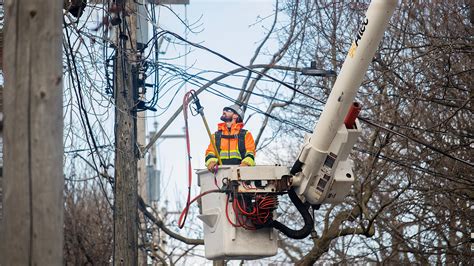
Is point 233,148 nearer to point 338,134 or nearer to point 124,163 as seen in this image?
point 124,163

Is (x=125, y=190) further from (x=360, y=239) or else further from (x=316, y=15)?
(x=360, y=239)

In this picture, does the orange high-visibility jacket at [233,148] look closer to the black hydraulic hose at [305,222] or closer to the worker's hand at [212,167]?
the worker's hand at [212,167]

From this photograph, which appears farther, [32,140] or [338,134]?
[338,134]

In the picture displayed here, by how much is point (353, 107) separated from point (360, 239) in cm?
1260

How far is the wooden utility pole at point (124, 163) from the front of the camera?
14.0 m

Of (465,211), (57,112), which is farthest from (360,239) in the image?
(57,112)

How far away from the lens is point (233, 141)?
1398 cm

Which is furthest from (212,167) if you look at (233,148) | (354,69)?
(354,69)

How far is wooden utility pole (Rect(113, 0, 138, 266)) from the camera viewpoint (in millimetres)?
14016

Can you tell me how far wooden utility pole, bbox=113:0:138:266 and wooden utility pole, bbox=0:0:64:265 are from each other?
6859 mm

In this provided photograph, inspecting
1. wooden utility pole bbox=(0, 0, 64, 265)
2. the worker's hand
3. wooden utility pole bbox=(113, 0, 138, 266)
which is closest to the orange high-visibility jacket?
the worker's hand

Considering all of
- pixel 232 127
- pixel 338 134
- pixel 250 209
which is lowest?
pixel 250 209

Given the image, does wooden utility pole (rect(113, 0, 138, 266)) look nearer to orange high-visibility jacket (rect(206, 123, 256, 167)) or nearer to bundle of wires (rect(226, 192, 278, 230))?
orange high-visibility jacket (rect(206, 123, 256, 167))

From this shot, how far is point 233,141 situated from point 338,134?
1.80m
